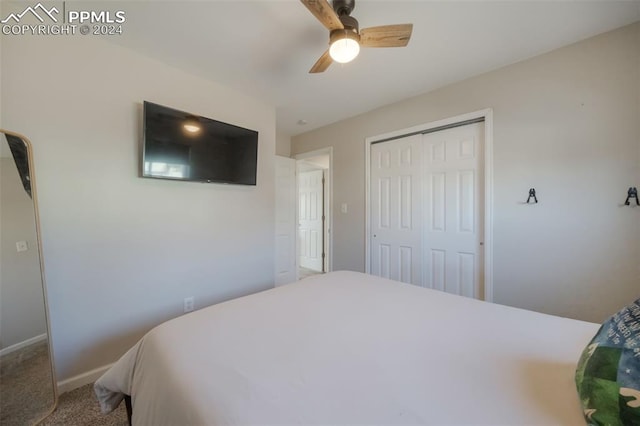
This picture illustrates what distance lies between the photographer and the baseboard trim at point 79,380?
5.34 ft

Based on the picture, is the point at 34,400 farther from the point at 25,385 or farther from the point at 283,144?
the point at 283,144

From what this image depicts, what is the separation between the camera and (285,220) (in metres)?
3.45

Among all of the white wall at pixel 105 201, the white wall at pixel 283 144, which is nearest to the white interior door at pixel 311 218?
the white wall at pixel 283 144

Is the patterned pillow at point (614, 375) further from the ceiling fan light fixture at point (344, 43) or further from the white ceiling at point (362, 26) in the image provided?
the white ceiling at point (362, 26)

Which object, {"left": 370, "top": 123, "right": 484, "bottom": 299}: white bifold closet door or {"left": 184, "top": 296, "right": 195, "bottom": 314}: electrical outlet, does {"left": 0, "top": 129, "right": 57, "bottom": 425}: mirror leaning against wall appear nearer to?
{"left": 184, "top": 296, "right": 195, "bottom": 314}: electrical outlet

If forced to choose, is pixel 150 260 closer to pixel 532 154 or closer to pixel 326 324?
pixel 326 324

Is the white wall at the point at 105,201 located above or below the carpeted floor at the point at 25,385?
above

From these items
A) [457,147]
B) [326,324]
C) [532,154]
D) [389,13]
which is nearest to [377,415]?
[326,324]

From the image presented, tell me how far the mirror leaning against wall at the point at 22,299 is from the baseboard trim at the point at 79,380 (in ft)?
0.46

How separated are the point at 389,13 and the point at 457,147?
4.82 ft

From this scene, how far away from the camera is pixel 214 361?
83 centimetres

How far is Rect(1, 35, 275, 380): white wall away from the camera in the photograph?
1.57 metres

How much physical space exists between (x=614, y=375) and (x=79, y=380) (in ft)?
8.94

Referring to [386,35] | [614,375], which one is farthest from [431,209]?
[614,375]
